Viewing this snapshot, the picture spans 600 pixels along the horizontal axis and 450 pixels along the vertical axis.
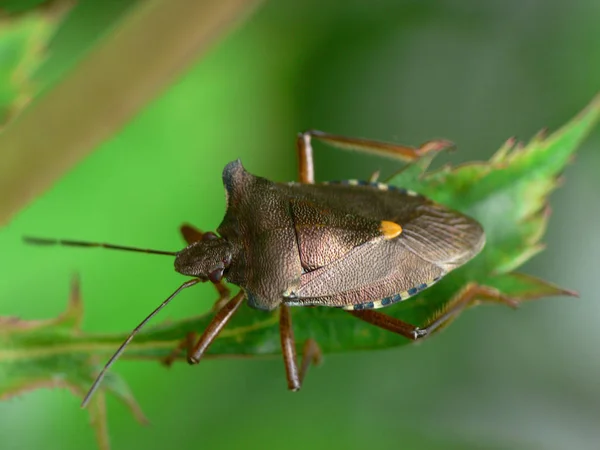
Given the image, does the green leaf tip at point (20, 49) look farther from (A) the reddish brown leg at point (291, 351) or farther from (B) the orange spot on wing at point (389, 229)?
(B) the orange spot on wing at point (389, 229)

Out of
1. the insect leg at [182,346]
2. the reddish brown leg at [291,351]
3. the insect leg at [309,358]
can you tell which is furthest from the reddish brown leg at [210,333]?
the insect leg at [309,358]

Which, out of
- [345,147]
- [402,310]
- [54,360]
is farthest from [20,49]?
[402,310]

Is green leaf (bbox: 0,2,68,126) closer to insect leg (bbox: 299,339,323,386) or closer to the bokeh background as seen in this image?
the bokeh background

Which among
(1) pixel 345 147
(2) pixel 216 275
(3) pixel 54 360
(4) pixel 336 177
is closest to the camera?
(3) pixel 54 360

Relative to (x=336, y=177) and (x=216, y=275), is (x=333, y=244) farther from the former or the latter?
(x=336, y=177)

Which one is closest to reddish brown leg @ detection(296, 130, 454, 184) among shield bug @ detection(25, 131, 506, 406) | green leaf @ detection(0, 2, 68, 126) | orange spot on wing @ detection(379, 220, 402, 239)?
shield bug @ detection(25, 131, 506, 406)

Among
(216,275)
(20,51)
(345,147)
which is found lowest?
(216,275)

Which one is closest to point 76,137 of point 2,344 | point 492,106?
point 2,344
